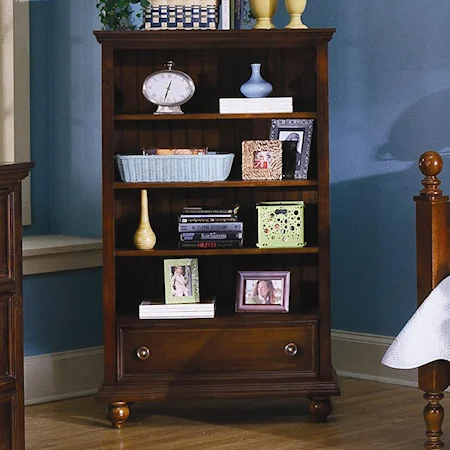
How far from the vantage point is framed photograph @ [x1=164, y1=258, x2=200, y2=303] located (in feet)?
11.3

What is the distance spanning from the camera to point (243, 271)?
3.57m

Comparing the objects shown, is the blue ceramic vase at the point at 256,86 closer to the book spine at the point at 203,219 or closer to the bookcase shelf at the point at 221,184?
the bookcase shelf at the point at 221,184

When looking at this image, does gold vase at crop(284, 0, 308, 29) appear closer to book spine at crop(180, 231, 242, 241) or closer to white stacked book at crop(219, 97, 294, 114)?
white stacked book at crop(219, 97, 294, 114)

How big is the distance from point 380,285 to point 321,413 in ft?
2.55

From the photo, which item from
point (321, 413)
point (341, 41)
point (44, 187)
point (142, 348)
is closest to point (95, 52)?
point (44, 187)

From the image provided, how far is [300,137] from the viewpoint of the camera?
3.47 m

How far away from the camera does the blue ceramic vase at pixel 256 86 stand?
3.44 metres

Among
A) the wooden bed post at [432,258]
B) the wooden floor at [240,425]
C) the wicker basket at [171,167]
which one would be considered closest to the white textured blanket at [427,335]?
A: the wooden bed post at [432,258]

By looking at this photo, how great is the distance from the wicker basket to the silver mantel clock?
18 cm

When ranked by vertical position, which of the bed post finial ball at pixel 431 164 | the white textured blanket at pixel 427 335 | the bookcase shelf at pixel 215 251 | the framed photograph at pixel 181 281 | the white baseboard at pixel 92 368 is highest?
the bed post finial ball at pixel 431 164

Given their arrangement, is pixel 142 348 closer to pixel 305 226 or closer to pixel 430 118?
pixel 305 226

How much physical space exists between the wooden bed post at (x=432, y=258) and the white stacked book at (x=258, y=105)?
0.65 m

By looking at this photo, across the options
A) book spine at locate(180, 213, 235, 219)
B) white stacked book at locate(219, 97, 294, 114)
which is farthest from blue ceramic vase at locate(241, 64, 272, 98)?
book spine at locate(180, 213, 235, 219)

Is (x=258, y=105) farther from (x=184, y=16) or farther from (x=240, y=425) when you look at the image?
(x=240, y=425)
